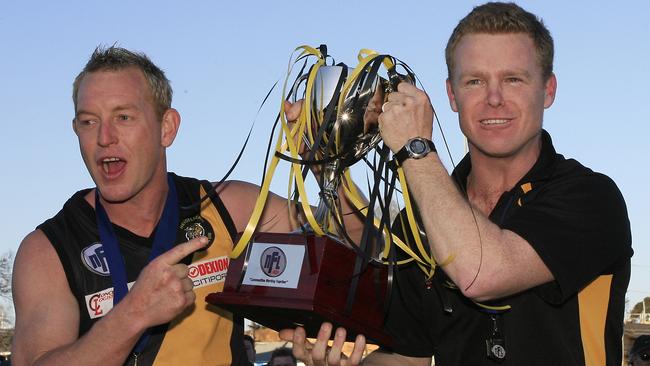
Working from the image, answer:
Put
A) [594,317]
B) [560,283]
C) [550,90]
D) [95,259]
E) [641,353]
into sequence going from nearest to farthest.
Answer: [560,283], [594,317], [550,90], [95,259], [641,353]

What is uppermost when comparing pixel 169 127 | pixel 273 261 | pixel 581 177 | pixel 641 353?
pixel 169 127

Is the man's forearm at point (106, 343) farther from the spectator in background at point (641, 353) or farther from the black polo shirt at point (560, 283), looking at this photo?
the spectator in background at point (641, 353)

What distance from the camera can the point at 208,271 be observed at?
5012 millimetres

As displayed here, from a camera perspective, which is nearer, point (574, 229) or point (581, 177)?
point (574, 229)

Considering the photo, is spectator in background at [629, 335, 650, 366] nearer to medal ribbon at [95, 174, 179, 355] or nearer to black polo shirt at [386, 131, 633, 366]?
black polo shirt at [386, 131, 633, 366]

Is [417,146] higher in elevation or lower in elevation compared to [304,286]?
higher

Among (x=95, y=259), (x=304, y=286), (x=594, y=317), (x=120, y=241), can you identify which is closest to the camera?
(x=304, y=286)

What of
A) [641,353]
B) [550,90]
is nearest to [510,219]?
[550,90]

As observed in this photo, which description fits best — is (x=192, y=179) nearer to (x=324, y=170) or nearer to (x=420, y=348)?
(x=324, y=170)

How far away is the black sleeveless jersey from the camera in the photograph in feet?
15.7

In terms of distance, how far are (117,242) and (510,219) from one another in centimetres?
194

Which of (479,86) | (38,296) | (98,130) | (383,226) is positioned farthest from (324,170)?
(38,296)

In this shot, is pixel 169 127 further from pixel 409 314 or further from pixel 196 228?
pixel 409 314

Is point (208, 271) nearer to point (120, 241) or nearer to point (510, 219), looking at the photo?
point (120, 241)
